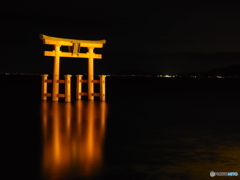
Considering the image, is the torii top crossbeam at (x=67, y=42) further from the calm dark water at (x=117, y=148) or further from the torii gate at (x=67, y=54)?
the calm dark water at (x=117, y=148)

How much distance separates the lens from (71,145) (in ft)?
23.7

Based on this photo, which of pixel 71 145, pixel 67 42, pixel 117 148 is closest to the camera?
pixel 117 148

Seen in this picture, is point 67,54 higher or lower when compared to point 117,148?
higher

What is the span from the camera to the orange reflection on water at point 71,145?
547 centimetres

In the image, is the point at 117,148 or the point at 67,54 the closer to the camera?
the point at 117,148

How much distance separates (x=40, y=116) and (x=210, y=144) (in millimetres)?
6079

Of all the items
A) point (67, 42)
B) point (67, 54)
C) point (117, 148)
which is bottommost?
point (117, 148)

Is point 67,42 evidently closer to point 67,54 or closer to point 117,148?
point 67,54

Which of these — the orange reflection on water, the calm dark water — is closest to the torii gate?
the orange reflection on water

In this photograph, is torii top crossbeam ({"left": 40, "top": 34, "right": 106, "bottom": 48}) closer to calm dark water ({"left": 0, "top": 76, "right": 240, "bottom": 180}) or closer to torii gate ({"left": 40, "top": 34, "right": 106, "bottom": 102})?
torii gate ({"left": 40, "top": 34, "right": 106, "bottom": 102})

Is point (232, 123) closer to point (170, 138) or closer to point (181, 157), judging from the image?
point (170, 138)

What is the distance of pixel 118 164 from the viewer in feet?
19.1

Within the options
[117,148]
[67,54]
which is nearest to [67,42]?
[67,54]

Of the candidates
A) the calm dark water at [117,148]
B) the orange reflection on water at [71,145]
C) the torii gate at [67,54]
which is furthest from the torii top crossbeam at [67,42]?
the calm dark water at [117,148]
